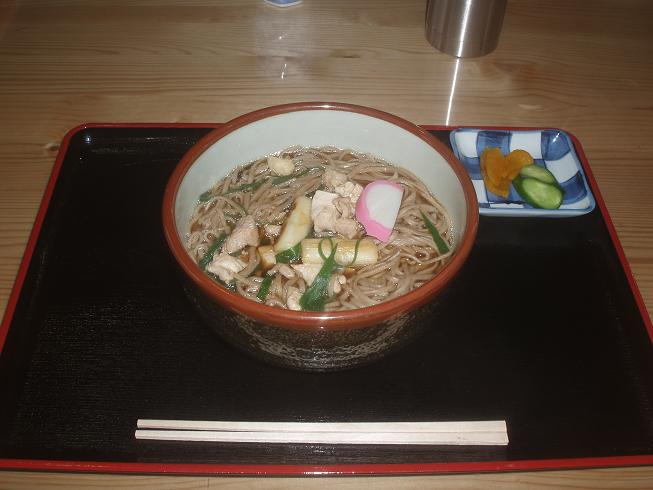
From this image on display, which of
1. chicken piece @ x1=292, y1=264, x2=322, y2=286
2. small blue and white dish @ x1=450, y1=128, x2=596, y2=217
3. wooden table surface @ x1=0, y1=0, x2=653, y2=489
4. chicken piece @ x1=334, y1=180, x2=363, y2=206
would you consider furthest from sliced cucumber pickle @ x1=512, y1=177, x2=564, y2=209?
chicken piece @ x1=292, y1=264, x2=322, y2=286

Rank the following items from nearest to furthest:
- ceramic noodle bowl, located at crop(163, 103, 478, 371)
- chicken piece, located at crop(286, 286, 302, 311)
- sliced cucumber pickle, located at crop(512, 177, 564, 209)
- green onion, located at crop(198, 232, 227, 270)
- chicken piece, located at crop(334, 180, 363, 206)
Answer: ceramic noodle bowl, located at crop(163, 103, 478, 371) → chicken piece, located at crop(286, 286, 302, 311) → green onion, located at crop(198, 232, 227, 270) → chicken piece, located at crop(334, 180, 363, 206) → sliced cucumber pickle, located at crop(512, 177, 564, 209)

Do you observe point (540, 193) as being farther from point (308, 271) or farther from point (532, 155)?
point (308, 271)

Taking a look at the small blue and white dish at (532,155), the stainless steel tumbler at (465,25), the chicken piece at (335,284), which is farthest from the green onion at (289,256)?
the stainless steel tumbler at (465,25)

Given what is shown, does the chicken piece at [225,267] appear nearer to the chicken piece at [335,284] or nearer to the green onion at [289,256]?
the green onion at [289,256]

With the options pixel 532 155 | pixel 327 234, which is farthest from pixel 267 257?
pixel 532 155

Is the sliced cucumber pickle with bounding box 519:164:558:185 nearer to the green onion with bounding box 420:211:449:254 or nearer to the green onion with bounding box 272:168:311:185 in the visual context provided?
the green onion with bounding box 420:211:449:254
